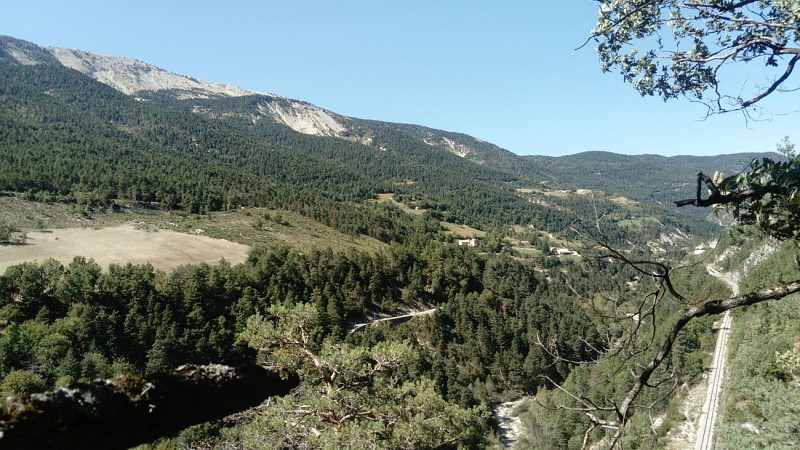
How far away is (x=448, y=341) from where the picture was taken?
65500 mm

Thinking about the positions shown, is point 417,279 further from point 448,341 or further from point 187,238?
point 187,238

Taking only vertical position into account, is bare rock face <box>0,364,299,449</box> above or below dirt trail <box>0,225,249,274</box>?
above

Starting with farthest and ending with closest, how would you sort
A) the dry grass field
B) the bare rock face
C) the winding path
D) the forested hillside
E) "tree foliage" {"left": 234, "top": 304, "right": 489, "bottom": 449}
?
the dry grass field → the winding path → the forested hillside → "tree foliage" {"left": 234, "top": 304, "right": 489, "bottom": 449} → the bare rock face

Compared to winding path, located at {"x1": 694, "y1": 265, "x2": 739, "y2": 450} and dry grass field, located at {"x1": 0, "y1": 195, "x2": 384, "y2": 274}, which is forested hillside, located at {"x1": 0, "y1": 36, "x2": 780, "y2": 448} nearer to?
winding path, located at {"x1": 694, "y1": 265, "x2": 739, "y2": 450}

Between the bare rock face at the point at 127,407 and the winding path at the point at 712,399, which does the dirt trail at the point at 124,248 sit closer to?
the winding path at the point at 712,399

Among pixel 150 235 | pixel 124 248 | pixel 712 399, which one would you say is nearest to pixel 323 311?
pixel 712 399

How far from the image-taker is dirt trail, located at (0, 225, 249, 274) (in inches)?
2360

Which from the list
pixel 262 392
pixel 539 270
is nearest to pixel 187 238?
pixel 262 392

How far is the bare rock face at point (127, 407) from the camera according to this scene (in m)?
2.28

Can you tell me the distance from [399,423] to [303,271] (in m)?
62.6

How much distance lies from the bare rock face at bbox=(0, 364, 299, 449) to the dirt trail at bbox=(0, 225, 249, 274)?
67392 mm

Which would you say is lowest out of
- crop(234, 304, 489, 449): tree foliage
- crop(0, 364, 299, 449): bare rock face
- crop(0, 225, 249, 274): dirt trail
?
crop(0, 225, 249, 274): dirt trail

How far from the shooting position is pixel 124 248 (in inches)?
2689

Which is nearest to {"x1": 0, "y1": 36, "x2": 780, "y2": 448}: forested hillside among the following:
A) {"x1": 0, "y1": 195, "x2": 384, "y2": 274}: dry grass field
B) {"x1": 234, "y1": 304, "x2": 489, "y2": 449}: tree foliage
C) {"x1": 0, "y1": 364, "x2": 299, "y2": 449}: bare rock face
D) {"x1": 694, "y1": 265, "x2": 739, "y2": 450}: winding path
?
{"x1": 234, "y1": 304, "x2": 489, "y2": 449}: tree foliage
